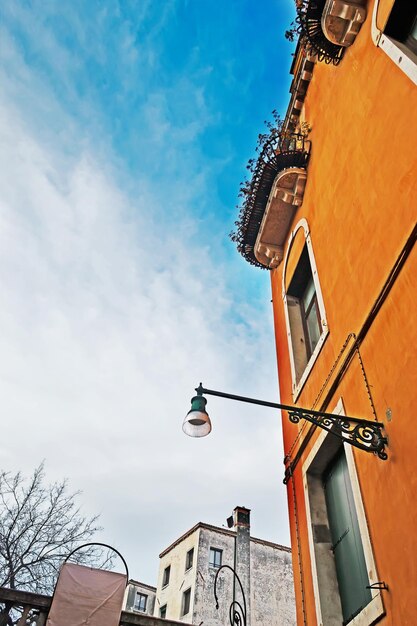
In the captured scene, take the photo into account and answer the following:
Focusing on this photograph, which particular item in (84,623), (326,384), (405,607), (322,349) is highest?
(322,349)

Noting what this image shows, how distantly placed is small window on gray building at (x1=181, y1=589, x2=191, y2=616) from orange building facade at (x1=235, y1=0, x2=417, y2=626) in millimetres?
27935

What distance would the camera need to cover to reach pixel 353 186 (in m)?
6.18

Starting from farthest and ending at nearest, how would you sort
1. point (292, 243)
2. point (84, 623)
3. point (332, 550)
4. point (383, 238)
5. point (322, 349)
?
1. point (292, 243)
2. point (84, 623)
3. point (322, 349)
4. point (332, 550)
5. point (383, 238)

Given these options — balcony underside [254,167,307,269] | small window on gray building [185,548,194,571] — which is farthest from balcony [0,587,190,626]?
small window on gray building [185,548,194,571]

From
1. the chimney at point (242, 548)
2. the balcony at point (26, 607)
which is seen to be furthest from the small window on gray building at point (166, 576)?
the balcony at point (26, 607)

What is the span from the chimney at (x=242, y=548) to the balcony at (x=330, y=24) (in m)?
31.2

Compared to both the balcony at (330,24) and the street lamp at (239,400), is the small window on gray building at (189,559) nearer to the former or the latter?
the street lamp at (239,400)

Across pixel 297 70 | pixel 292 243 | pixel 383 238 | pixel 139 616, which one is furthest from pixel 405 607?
pixel 297 70

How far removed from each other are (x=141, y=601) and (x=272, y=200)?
125 feet

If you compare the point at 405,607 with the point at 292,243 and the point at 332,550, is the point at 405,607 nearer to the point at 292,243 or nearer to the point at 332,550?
the point at 332,550

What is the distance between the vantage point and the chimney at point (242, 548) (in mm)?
31484

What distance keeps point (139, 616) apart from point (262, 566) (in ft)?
93.1

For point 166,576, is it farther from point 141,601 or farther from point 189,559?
point 141,601

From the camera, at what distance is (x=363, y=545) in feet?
15.2
